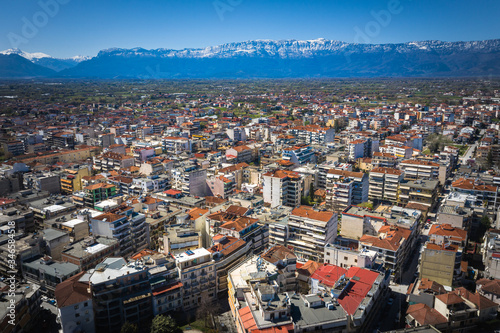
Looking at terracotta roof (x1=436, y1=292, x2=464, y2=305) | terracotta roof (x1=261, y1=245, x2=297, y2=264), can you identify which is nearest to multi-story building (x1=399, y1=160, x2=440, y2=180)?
terracotta roof (x1=436, y1=292, x2=464, y2=305)

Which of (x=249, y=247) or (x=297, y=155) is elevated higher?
(x=297, y=155)

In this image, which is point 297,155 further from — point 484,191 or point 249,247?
point 249,247

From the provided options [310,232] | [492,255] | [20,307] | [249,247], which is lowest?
[249,247]

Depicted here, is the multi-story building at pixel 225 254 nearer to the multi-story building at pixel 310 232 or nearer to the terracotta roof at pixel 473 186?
the multi-story building at pixel 310 232

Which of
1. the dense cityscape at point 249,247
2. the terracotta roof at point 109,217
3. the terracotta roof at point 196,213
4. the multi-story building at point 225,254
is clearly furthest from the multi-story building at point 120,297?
the terracotta roof at point 196,213

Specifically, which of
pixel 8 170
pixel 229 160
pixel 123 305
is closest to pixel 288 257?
pixel 123 305

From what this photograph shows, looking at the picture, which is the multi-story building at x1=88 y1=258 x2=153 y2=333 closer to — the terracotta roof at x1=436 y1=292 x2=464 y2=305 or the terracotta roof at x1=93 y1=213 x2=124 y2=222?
the terracotta roof at x1=93 y1=213 x2=124 y2=222

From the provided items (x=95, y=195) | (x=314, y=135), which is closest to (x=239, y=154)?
(x=314, y=135)
